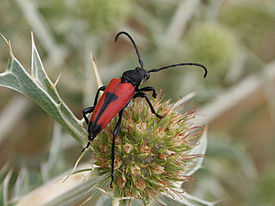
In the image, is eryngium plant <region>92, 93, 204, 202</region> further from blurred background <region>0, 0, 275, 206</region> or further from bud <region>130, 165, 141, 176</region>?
blurred background <region>0, 0, 275, 206</region>

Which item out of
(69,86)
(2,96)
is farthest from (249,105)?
(2,96)

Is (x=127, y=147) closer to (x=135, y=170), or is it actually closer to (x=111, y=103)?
(x=135, y=170)

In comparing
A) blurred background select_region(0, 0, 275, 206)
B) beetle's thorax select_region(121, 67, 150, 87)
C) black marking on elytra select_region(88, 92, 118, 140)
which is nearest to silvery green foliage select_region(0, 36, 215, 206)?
black marking on elytra select_region(88, 92, 118, 140)

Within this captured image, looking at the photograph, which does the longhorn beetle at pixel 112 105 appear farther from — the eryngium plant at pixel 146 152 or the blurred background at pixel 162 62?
the blurred background at pixel 162 62

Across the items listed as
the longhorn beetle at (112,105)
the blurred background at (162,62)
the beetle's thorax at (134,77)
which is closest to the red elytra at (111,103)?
the longhorn beetle at (112,105)

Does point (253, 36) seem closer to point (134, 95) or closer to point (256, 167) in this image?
point (256, 167)

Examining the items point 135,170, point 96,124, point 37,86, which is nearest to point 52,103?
point 37,86
